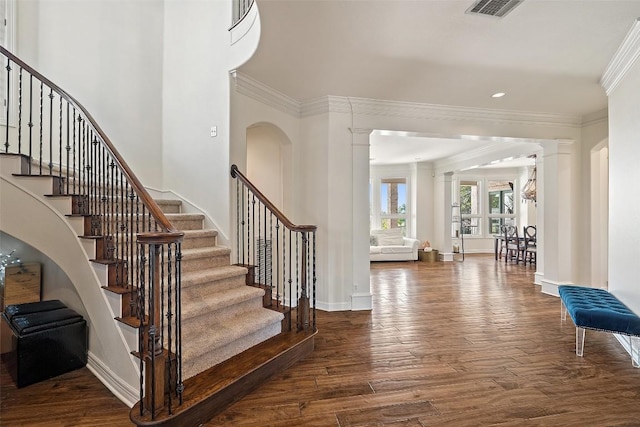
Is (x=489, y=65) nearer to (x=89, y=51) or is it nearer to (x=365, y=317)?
(x=365, y=317)

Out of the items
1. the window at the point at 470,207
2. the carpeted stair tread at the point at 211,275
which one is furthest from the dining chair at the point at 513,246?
the carpeted stair tread at the point at 211,275

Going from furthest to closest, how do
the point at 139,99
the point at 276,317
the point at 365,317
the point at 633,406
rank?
1. the point at 139,99
2. the point at 365,317
3. the point at 276,317
4. the point at 633,406

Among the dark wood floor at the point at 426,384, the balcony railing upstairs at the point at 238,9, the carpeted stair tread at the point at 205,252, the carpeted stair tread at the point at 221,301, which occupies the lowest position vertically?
the dark wood floor at the point at 426,384

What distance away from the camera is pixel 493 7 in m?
2.49

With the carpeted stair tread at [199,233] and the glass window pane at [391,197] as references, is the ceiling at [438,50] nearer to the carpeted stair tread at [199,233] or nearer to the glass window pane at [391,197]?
the carpeted stair tread at [199,233]

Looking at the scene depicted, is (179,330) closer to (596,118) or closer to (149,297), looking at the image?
(149,297)

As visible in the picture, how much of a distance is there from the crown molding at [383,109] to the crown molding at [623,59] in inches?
53.9

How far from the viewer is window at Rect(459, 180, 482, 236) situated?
1051 centimetres

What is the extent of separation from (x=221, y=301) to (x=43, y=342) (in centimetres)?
142

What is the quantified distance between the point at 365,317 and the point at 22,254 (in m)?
3.81

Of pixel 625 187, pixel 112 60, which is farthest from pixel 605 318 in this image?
pixel 112 60

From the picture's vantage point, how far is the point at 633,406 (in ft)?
7.26

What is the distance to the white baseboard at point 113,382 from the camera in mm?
2248

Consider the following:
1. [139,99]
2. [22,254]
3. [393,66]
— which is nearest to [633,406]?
[393,66]
